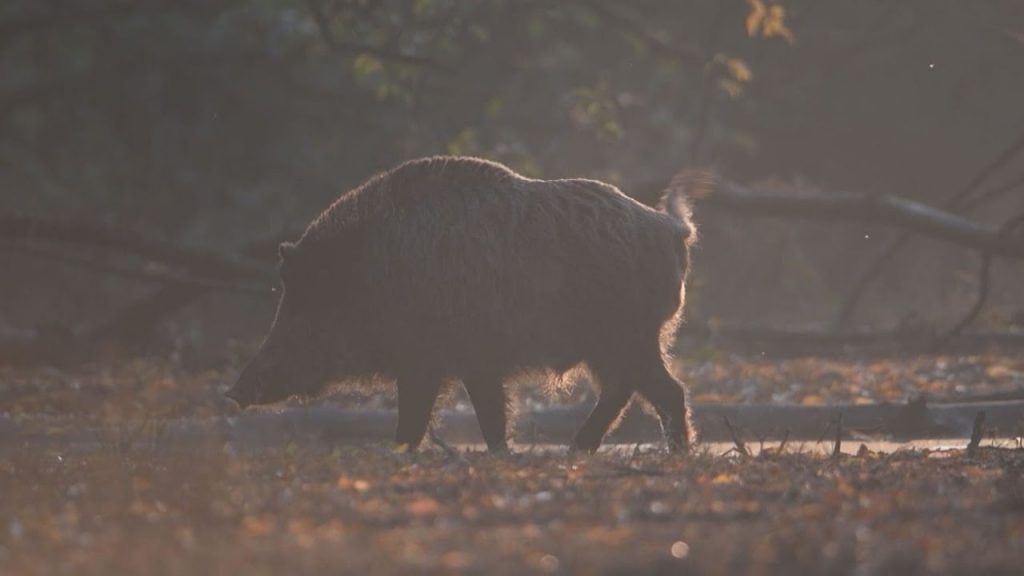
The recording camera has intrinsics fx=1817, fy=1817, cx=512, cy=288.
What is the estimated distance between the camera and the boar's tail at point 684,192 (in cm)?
1098

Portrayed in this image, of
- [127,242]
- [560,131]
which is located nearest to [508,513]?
[127,242]

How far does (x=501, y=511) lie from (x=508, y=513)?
5 centimetres

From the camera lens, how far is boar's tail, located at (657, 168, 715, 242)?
A: 11.0 m

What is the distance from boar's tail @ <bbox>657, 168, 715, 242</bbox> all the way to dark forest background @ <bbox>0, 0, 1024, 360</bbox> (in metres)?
9.39

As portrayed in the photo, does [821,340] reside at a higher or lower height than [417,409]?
higher

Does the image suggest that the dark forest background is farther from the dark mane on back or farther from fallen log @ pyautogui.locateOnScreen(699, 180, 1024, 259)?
the dark mane on back

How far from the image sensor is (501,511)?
638 cm

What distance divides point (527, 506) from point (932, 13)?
46.0 feet

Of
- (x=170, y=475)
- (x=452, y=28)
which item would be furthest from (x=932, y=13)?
(x=170, y=475)

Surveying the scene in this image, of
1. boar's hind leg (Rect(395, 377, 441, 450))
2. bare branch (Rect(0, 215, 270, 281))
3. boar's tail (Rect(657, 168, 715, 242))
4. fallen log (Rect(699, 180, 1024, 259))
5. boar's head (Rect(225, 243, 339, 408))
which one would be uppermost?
fallen log (Rect(699, 180, 1024, 259))

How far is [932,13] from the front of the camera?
1930 centimetres

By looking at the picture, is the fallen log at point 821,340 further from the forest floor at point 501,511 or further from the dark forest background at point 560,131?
the forest floor at point 501,511

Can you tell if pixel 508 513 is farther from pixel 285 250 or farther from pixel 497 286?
pixel 285 250

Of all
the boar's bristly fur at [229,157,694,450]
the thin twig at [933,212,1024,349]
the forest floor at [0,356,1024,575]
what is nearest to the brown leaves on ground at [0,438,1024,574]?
the forest floor at [0,356,1024,575]
